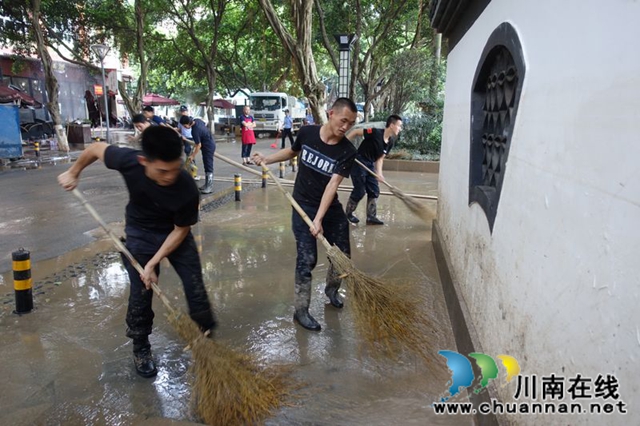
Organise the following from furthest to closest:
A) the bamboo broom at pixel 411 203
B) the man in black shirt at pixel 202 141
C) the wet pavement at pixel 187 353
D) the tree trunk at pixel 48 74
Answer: the tree trunk at pixel 48 74 → the man in black shirt at pixel 202 141 → the bamboo broom at pixel 411 203 → the wet pavement at pixel 187 353

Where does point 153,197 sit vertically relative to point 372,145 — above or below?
below

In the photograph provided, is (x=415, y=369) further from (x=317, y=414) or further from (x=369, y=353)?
(x=317, y=414)

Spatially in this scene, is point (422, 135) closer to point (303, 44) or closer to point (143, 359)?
point (303, 44)

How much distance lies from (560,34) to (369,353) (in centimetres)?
230

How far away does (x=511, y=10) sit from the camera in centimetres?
266

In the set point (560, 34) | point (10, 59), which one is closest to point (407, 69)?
point (560, 34)

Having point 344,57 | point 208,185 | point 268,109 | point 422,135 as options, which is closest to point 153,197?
point 208,185

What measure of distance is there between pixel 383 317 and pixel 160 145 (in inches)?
73.6

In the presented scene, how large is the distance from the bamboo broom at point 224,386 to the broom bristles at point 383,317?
818 millimetres

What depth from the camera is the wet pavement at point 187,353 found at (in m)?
2.56

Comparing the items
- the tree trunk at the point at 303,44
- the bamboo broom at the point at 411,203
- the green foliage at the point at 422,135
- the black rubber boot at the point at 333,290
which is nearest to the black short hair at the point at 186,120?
the tree trunk at the point at 303,44

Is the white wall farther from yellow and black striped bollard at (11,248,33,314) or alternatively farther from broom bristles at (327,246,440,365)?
yellow and black striped bollard at (11,248,33,314)

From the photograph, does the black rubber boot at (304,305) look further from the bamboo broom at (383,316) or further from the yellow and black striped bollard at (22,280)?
the yellow and black striped bollard at (22,280)

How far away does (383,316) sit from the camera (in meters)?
3.13
